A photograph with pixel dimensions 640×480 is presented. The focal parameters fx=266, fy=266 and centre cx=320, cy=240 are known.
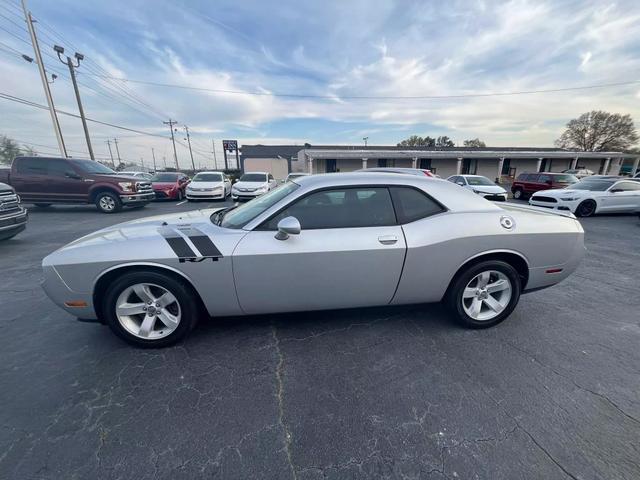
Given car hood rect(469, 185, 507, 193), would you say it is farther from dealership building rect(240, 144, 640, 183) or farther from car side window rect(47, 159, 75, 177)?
dealership building rect(240, 144, 640, 183)

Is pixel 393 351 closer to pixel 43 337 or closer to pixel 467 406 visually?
pixel 467 406

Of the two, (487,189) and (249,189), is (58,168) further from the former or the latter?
(487,189)

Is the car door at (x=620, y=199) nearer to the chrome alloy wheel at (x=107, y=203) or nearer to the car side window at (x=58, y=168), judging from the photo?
the chrome alloy wheel at (x=107, y=203)

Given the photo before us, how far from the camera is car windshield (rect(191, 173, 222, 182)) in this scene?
43.5ft

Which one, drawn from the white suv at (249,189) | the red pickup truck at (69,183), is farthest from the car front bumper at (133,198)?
the white suv at (249,189)

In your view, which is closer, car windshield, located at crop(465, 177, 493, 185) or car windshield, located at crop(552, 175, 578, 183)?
car windshield, located at crop(465, 177, 493, 185)

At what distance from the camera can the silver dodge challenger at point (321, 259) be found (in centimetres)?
225

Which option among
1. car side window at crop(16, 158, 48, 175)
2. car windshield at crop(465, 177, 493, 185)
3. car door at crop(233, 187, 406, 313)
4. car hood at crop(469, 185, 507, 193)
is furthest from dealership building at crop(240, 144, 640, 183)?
car door at crop(233, 187, 406, 313)

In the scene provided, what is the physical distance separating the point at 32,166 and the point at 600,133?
70.3m

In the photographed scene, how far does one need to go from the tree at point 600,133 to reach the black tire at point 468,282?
6522 centimetres

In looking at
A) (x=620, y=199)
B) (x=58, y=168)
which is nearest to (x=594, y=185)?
(x=620, y=199)

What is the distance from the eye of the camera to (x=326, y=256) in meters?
2.30

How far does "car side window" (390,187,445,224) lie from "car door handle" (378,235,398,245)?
201mm

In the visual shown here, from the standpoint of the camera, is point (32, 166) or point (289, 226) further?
point (32, 166)
